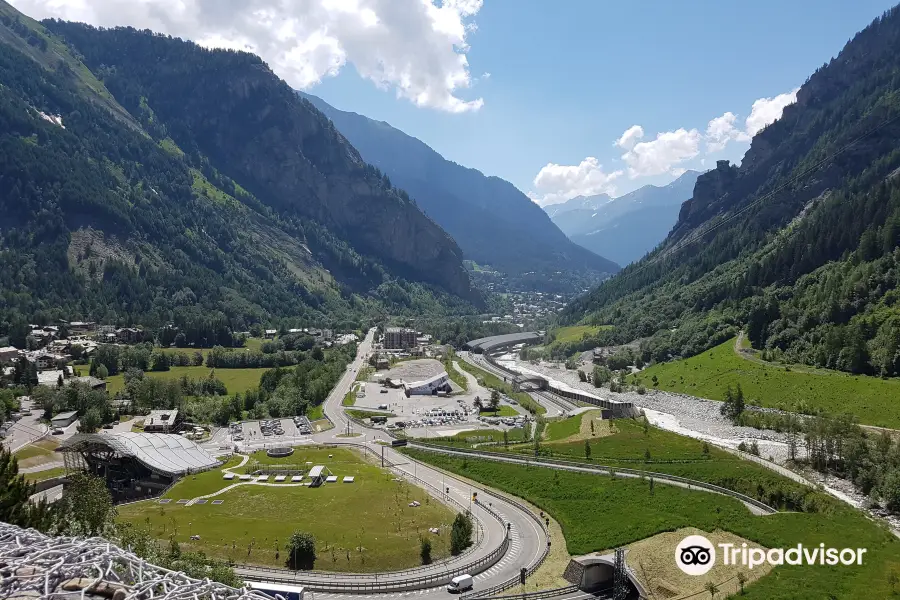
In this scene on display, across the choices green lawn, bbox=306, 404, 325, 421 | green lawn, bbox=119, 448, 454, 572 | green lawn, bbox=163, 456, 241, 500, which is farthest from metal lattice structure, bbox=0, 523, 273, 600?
green lawn, bbox=306, 404, 325, 421

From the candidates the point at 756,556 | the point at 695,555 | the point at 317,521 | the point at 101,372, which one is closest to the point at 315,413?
the point at 101,372

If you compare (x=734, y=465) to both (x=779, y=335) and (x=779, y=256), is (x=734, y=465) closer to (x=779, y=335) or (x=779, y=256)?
(x=779, y=335)

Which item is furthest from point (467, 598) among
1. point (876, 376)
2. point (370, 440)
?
point (876, 376)

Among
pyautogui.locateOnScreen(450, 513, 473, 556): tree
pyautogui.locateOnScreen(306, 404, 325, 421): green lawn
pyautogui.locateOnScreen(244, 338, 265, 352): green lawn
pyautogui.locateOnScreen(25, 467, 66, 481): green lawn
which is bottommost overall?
pyautogui.locateOnScreen(25, 467, 66, 481): green lawn

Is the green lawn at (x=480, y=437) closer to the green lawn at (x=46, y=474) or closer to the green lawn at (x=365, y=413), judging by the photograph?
the green lawn at (x=365, y=413)

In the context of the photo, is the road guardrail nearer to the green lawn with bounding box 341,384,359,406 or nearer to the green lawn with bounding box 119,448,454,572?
the green lawn with bounding box 119,448,454,572

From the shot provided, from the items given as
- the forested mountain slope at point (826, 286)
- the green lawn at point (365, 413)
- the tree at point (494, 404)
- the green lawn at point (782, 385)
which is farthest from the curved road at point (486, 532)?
the forested mountain slope at point (826, 286)

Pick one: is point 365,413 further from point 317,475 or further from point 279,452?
point 317,475
